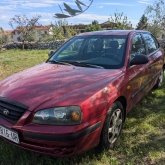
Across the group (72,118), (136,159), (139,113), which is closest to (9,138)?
(72,118)

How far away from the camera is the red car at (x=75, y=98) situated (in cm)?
227

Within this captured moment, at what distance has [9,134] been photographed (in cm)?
241

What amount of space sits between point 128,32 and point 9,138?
266 centimetres

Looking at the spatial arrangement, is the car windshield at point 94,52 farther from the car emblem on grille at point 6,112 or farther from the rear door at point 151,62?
the car emblem on grille at point 6,112

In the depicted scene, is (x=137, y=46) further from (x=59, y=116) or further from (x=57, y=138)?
(x=57, y=138)

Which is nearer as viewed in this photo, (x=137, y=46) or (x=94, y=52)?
(x=94, y=52)

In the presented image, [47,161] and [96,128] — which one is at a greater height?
[96,128]

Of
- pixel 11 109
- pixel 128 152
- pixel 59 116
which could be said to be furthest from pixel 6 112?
pixel 128 152

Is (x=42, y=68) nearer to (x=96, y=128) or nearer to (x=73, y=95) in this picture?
(x=73, y=95)

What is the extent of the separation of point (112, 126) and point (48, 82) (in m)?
0.99

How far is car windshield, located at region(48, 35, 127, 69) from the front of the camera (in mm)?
3406

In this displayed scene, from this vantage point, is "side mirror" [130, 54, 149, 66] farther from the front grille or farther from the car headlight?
the front grille

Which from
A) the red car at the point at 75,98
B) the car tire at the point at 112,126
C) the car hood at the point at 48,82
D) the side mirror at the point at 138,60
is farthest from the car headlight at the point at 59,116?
the side mirror at the point at 138,60

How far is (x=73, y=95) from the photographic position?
2.43m
